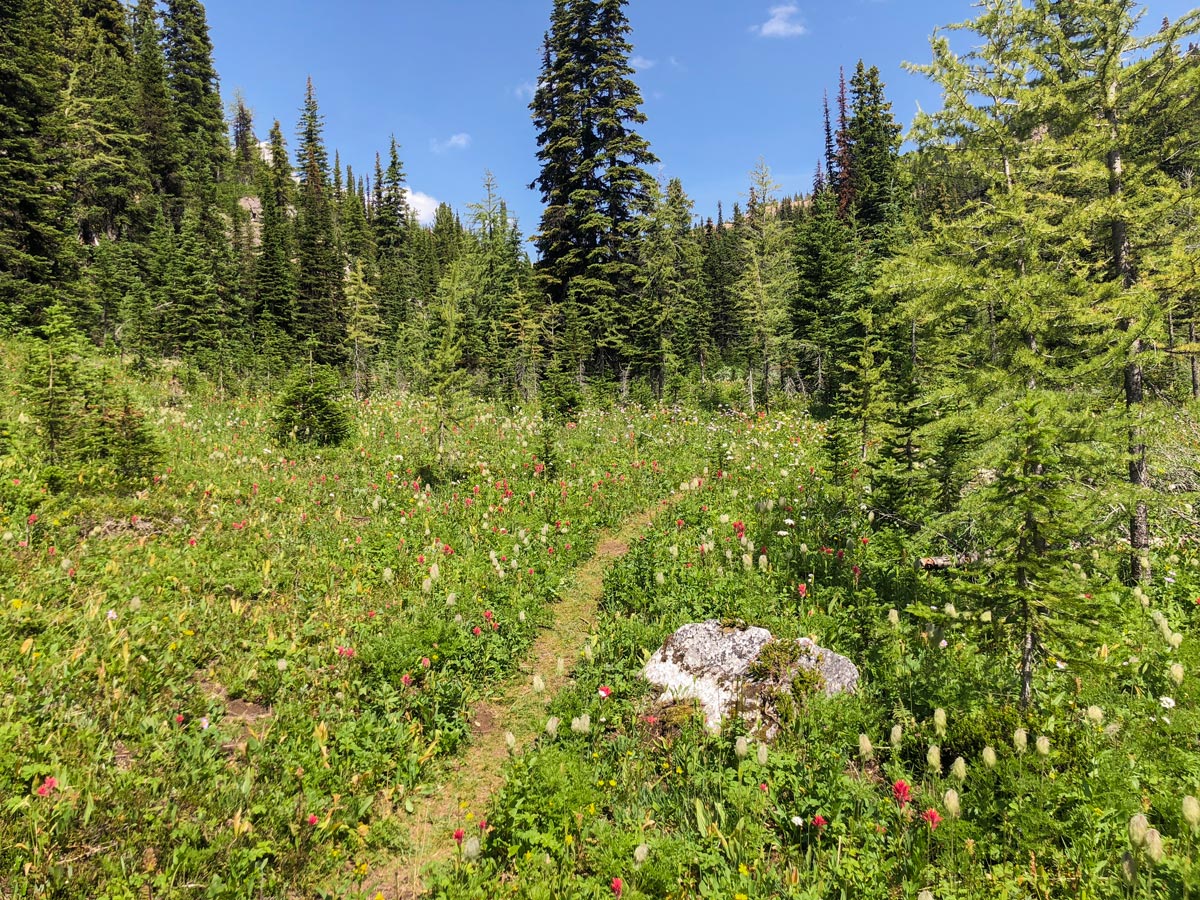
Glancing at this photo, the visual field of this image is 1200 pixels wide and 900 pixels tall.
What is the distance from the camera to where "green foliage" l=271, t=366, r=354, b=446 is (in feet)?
42.4

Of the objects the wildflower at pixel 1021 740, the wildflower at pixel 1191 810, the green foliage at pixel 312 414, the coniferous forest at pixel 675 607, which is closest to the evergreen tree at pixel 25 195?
the coniferous forest at pixel 675 607

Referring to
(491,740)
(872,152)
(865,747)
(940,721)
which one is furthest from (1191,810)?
(872,152)

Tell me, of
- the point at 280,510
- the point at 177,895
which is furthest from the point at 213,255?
the point at 177,895

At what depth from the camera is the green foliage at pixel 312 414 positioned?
12.9 m

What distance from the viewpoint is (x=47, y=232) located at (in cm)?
1977

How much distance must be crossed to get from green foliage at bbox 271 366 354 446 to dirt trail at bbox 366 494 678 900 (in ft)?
24.8

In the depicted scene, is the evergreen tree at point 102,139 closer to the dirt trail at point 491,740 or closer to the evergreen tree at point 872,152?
the dirt trail at point 491,740

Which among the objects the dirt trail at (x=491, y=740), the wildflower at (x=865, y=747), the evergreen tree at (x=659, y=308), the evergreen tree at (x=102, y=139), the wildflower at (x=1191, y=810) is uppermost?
the evergreen tree at (x=102, y=139)

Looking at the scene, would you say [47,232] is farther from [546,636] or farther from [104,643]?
[546,636]

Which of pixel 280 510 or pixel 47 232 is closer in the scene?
pixel 280 510

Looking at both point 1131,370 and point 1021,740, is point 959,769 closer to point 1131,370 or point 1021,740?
point 1021,740

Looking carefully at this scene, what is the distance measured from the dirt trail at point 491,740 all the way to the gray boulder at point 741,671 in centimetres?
139

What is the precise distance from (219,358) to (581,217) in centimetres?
1663

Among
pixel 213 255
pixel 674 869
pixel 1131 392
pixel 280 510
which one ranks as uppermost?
pixel 213 255
